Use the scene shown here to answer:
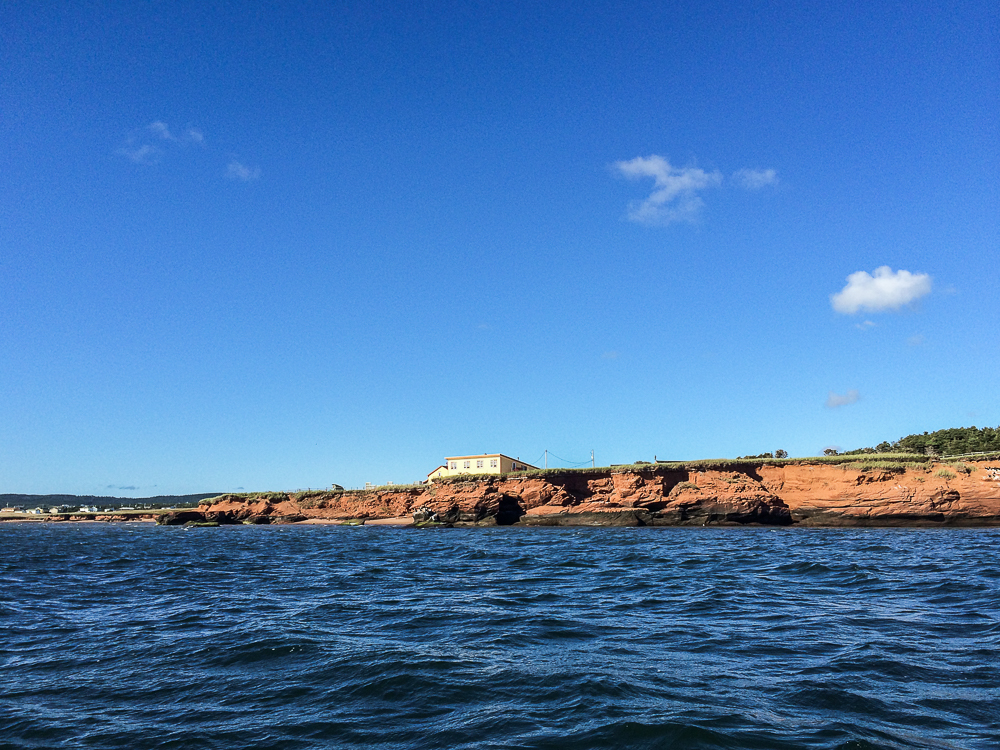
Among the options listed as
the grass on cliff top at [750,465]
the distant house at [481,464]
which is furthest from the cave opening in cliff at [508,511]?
the distant house at [481,464]

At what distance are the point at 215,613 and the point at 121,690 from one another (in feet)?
16.5

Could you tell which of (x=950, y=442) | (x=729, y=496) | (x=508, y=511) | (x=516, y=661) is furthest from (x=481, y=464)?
(x=516, y=661)

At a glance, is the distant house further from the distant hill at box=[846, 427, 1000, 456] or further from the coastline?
the distant hill at box=[846, 427, 1000, 456]

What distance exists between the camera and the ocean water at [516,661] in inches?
229

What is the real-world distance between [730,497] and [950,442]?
3666 centimetres

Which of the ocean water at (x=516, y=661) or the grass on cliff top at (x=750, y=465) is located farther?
the grass on cliff top at (x=750, y=465)

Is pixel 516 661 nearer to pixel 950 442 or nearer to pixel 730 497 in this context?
pixel 730 497

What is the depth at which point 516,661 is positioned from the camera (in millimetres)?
8242

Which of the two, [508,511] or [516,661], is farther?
[508,511]

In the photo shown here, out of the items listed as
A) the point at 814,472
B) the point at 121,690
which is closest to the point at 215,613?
the point at 121,690

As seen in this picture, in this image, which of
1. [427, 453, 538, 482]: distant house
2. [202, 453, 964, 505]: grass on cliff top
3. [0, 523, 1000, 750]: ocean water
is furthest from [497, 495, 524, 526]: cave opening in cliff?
[0, 523, 1000, 750]: ocean water

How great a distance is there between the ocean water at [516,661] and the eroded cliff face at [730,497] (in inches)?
1069

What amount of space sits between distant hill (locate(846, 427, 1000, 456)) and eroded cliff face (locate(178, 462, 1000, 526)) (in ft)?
40.6

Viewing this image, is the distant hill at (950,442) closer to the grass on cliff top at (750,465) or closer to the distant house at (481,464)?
the grass on cliff top at (750,465)
